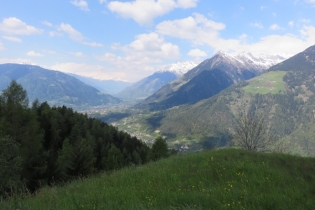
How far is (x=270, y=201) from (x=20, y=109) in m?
42.5

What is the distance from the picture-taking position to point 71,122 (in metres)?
72.5

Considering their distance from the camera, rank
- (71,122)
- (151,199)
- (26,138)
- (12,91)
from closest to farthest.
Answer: (151,199) < (26,138) < (12,91) < (71,122)

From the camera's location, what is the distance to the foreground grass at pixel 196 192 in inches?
230

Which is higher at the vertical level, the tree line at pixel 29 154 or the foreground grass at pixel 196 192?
the foreground grass at pixel 196 192

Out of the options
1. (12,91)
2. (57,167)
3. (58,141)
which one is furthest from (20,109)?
(58,141)

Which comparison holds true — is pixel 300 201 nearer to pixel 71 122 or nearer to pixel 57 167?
pixel 57 167

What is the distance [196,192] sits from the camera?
22.8 ft

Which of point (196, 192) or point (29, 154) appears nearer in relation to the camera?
point (196, 192)

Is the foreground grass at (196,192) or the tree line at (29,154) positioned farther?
the tree line at (29,154)

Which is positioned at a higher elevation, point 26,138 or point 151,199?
point 151,199

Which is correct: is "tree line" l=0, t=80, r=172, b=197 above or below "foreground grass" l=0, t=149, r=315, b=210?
below

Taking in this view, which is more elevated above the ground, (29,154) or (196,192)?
(196,192)

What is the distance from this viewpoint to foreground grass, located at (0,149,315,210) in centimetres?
585

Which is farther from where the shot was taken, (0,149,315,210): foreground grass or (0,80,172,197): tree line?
(0,80,172,197): tree line
